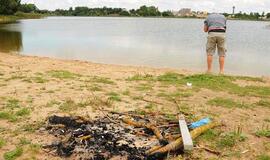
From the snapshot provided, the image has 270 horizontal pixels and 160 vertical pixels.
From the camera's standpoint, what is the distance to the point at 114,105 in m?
5.77

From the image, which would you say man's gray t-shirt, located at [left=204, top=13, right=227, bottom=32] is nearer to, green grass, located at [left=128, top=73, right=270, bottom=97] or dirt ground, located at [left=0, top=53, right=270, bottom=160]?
green grass, located at [left=128, top=73, right=270, bottom=97]

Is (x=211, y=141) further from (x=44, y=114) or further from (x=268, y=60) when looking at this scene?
(x=268, y=60)

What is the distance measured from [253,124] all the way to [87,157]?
279 centimetres

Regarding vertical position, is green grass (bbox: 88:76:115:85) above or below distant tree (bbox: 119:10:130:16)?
below

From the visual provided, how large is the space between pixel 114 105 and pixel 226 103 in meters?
2.25

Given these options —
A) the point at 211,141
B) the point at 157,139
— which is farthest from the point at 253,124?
the point at 157,139

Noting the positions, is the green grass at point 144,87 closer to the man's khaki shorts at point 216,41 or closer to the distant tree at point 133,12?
the man's khaki shorts at point 216,41

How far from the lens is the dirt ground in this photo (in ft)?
13.6

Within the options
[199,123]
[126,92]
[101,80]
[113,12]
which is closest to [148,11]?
[113,12]

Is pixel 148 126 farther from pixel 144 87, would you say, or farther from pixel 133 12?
pixel 133 12

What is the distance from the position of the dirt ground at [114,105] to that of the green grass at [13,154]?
0.11 feet

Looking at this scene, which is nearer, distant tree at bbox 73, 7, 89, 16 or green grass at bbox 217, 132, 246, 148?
green grass at bbox 217, 132, 246, 148

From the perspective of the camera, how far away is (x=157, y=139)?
417 cm

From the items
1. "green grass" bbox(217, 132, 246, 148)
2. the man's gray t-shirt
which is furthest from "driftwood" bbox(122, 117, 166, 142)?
the man's gray t-shirt
